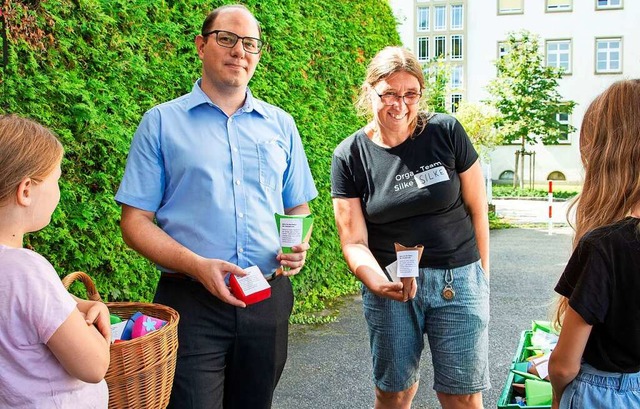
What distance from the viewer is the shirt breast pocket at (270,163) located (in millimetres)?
2695

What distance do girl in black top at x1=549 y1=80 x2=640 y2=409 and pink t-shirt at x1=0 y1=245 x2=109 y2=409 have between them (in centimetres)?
145

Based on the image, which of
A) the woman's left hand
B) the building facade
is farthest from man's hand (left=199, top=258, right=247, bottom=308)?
the building facade

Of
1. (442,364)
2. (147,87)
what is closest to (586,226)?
(442,364)

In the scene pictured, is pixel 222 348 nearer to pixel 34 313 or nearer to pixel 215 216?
pixel 215 216

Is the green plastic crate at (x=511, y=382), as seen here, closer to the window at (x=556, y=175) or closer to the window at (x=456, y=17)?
the window at (x=556, y=175)

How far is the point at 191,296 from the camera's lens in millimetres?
2523

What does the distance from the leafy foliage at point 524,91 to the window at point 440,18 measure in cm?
2122

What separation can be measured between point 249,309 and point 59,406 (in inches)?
35.7

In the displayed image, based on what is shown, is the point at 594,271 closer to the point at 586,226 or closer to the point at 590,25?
the point at 586,226

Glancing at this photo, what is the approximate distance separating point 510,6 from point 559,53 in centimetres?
459

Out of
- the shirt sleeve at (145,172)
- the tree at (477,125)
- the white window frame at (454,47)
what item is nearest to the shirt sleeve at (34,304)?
the shirt sleeve at (145,172)

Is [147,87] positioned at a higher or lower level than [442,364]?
higher

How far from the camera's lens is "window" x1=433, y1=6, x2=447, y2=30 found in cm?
5062

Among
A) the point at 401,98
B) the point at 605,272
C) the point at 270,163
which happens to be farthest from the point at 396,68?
the point at 605,272
